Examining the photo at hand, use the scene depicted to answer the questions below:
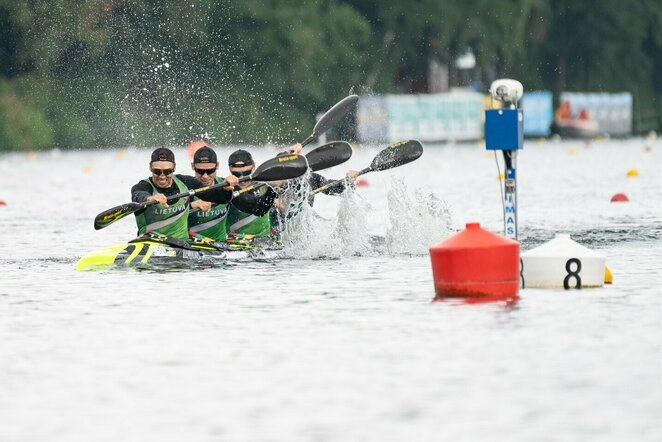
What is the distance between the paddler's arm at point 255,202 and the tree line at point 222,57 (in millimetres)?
38624

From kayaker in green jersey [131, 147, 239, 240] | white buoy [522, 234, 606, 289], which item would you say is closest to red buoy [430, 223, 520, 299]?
white buoy [522, 234, 606, 289]

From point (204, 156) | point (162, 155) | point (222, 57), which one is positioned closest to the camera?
point (162, 155)

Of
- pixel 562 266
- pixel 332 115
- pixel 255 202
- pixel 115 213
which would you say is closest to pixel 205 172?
pixel 255 202

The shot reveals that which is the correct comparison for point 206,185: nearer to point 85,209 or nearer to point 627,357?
point 627,357

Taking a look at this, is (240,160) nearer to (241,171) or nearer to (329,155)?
(241,171)

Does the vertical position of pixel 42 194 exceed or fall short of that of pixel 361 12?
it falls short

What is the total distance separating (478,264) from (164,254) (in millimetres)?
4384

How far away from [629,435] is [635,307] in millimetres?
4400

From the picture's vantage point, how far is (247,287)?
43.2 ft

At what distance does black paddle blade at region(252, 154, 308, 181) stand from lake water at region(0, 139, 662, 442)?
0.58m

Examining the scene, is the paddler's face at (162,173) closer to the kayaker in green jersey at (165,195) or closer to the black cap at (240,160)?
the kayaker in green jersey at (165,195)

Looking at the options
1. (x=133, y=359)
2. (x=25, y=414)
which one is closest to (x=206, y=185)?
(x=133, y=359)

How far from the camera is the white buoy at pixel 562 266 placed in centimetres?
1219

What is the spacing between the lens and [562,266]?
1224 cm
